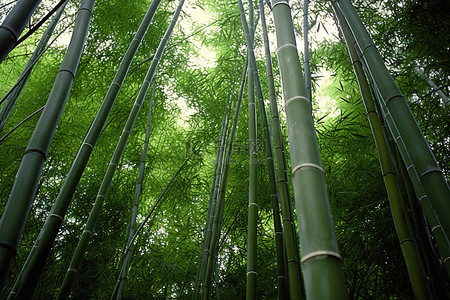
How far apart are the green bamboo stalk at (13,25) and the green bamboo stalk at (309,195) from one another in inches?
29.2

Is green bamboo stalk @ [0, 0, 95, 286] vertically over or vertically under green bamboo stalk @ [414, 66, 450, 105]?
under

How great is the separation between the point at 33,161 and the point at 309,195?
85cm

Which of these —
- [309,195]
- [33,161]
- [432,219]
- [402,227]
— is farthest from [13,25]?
[432,219]

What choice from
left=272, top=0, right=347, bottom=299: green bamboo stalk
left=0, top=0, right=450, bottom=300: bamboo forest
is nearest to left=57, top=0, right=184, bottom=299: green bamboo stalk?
left=0, top=0, right=450, bottom=300: bamboo forest

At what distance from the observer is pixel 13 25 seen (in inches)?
38.4

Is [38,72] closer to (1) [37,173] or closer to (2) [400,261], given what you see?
(1) [37,173]

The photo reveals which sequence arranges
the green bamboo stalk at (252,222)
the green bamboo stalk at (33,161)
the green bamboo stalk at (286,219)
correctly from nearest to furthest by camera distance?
the green bamboo stalk at (33,161)
the green bamboo stalk at (286,219)
the green bamboo stalk at (252,222)

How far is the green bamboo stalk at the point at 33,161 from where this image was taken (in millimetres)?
957

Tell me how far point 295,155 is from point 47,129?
32.6 inches

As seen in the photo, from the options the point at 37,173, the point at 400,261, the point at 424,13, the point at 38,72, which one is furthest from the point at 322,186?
the point at 38,72

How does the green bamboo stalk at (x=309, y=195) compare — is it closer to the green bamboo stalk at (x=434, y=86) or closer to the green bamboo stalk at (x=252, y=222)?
the green bamboo stalk at (x=252, y=222)

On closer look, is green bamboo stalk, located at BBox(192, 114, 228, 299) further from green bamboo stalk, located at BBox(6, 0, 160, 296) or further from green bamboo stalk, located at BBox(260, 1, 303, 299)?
green bamboo stalk, located at BBox(6, 0, 160, 296)

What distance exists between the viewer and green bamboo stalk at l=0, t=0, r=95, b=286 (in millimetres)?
957

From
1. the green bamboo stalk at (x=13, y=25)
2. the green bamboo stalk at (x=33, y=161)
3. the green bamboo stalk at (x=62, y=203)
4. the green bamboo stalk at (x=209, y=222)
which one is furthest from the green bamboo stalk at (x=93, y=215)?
the green bamboo stalk at (x=13, y=25)
